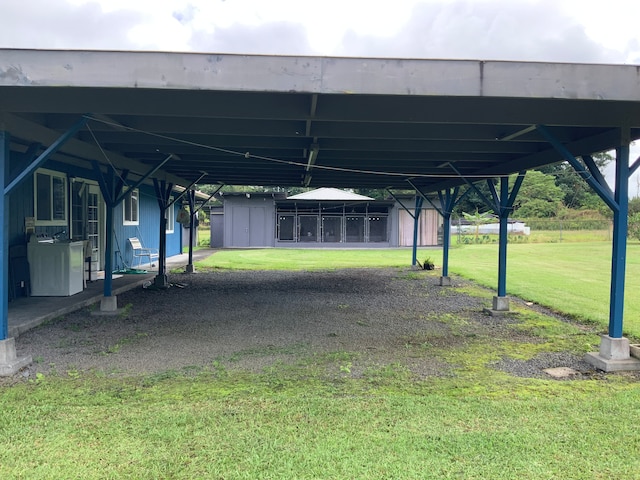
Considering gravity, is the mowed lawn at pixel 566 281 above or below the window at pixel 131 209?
below

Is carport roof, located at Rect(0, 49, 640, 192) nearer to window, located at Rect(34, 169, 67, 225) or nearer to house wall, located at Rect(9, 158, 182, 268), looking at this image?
house wall, located at Rect(9, 158, 182, 268)

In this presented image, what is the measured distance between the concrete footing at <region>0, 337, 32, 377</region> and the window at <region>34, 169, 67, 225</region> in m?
4.27

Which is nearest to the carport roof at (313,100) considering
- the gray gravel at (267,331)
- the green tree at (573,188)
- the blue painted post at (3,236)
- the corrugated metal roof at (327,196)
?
the blue painted post at (3,236)

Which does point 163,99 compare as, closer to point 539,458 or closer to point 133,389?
point 133,389

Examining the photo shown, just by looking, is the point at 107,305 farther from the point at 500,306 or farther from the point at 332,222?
the point at 332,222

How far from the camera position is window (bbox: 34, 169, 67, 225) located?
8312 mm

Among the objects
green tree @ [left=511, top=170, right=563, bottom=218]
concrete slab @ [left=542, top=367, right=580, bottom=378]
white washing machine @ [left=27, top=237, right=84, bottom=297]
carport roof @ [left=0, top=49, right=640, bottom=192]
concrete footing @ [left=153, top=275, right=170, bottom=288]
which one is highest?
green tree @ [left=511, top=170, right=563, bottom=218]

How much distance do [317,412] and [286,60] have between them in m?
2.82

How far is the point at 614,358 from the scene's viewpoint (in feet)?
16.3

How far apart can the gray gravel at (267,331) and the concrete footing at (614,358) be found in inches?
5.6

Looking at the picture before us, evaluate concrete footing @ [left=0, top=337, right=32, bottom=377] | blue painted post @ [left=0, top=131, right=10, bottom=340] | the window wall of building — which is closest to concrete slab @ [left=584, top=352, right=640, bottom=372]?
concrete footing @ [left=0, top=337, right=32, bottom=377]

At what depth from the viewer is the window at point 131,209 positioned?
12.9 meters

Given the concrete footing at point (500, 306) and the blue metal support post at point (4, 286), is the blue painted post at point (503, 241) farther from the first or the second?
the blue metal support post at point (4, 286)

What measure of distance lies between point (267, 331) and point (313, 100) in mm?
3286
